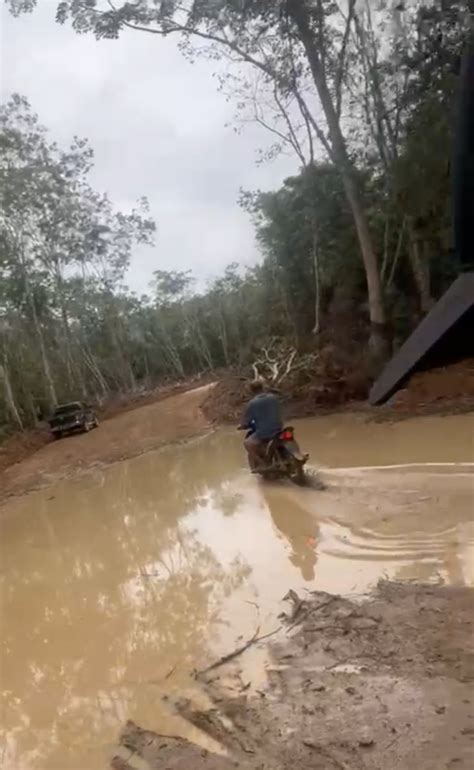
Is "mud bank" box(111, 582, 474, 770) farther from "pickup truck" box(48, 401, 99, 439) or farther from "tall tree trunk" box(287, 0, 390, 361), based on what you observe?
"pickup truck" box(48, 401, 99, 439)

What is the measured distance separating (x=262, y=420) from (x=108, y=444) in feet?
29.8

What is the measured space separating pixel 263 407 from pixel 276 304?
16.4m

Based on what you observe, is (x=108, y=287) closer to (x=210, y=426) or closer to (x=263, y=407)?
(x=210, y=426)

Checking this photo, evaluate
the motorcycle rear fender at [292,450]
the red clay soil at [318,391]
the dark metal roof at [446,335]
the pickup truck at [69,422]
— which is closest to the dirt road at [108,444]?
the pickup truck at [69,422]

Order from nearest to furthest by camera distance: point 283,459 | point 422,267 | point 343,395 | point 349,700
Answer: point 349,700 → point 283,459 → point 343,395 → point 422,267

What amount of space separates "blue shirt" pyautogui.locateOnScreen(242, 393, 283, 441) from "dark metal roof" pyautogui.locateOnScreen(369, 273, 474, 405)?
5.95m

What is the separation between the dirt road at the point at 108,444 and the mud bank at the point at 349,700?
10.2 metres

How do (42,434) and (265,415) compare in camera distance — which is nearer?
(265,415)

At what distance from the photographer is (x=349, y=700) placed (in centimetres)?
367

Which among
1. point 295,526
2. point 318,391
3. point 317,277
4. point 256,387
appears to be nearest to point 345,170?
point 318,391

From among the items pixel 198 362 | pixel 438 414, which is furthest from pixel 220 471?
pixel 198 362

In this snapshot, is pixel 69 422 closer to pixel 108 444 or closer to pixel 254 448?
pixel 108 444

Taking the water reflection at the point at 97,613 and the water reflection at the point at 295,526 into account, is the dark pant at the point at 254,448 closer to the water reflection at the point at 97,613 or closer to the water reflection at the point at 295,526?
the water reflection at the point at 295,526

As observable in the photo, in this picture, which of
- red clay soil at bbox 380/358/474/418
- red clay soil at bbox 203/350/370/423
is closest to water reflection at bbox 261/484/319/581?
red clay soil at bbox 380/358/474/418
